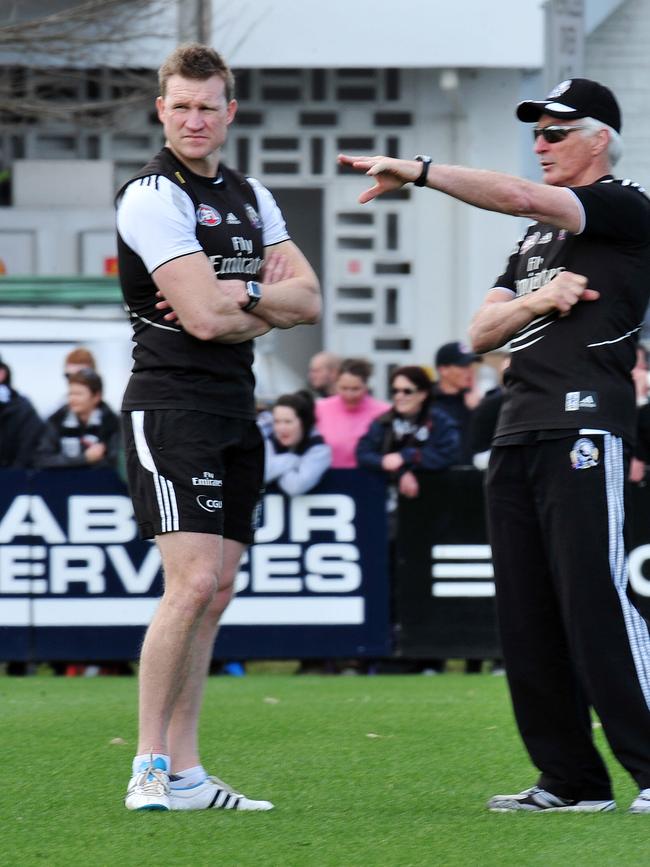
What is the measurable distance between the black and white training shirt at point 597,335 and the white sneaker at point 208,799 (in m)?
1.42

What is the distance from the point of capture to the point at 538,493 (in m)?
5.29

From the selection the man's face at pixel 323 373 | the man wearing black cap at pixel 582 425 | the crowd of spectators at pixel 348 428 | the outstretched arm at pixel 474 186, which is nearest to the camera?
the outstretched arm at pixel 474 186

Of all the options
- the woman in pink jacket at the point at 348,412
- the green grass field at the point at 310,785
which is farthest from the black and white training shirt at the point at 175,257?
the woman in pink jacket at the point at 348,412

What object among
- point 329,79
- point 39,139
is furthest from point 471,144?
point 39,139

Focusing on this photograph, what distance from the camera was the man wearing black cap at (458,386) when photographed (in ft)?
37.2

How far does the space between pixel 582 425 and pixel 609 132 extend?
2.94 feet

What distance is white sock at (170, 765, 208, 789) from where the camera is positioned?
211 inches

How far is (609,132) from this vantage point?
5223 mm

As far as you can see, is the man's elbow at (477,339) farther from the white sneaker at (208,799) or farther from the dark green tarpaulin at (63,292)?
the dark green tarpaulin at (63,292)

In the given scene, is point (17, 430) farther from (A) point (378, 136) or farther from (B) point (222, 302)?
(A) point (378, 136)

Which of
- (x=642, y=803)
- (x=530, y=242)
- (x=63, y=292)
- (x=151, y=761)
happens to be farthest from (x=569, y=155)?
(x=63, y=292)

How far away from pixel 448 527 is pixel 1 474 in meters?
2.72

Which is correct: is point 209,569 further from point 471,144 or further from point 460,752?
point 471,144

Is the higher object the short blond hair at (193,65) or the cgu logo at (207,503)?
the short blond hair at (193,65)
